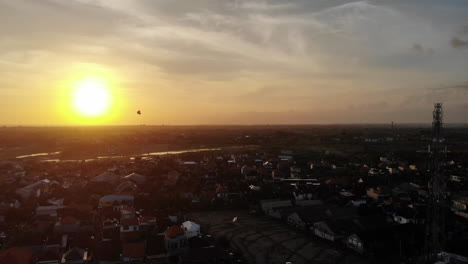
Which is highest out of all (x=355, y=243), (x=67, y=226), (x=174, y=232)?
(x=174, y=232)

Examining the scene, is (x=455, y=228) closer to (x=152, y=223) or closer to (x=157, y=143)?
(x=152, y=223)

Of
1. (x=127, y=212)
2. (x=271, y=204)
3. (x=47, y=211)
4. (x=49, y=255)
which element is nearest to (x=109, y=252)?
(x=49, y=255)

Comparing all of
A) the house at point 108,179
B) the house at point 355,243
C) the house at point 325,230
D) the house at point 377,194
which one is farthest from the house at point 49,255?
A: the house at point 377,194

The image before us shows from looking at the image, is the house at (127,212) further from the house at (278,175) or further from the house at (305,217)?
the house at (278,175)

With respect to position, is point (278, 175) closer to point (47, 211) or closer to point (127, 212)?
point (127, 212)

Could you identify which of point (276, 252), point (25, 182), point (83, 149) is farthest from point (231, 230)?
point (83, 149)

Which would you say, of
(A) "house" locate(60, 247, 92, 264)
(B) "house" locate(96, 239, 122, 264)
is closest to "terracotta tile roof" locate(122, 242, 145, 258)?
(B) "house" locate(96, 239, 122, 264)
